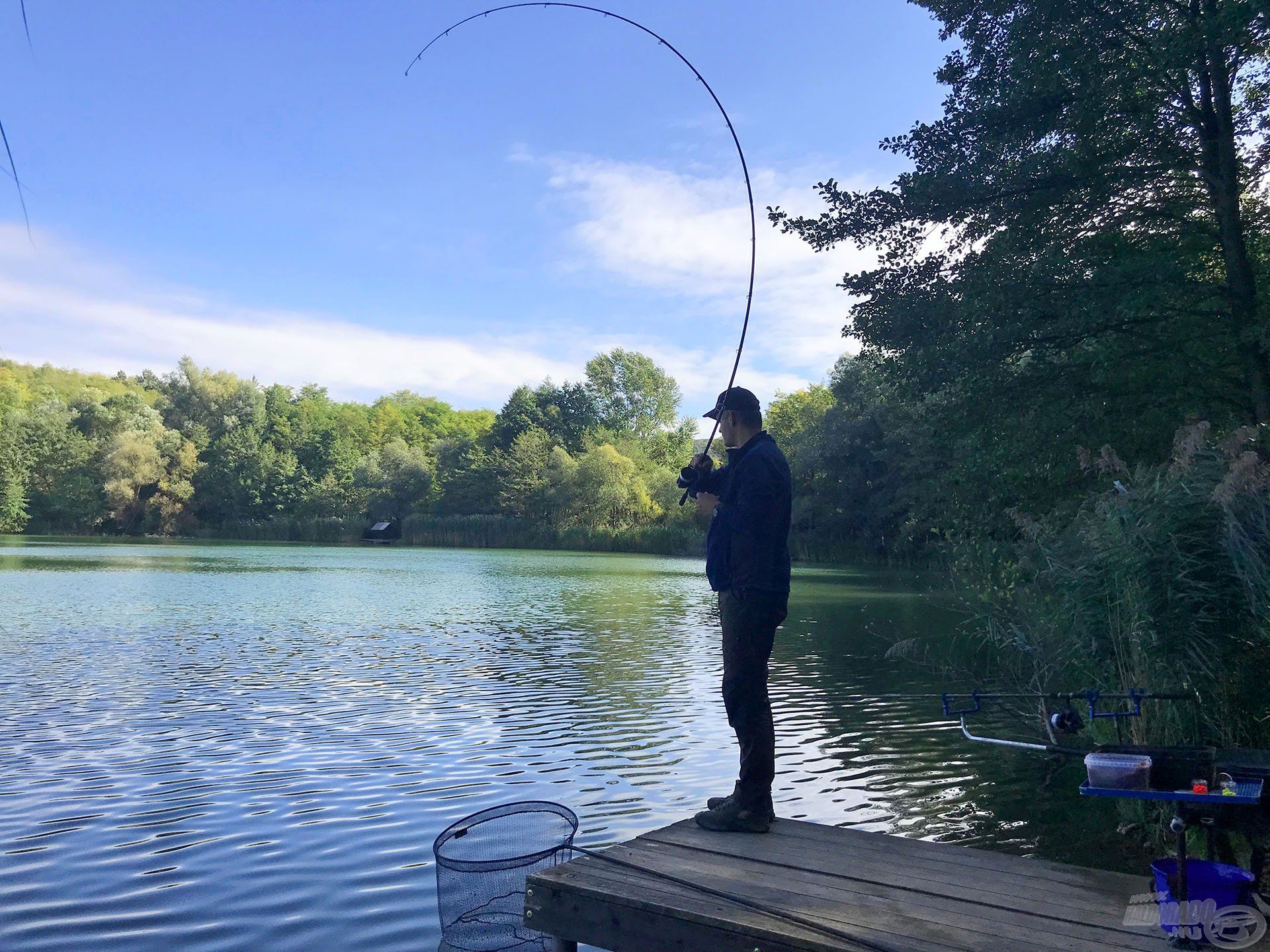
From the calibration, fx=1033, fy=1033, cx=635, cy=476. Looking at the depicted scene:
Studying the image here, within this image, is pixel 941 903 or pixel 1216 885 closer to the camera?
pixel 1216 885

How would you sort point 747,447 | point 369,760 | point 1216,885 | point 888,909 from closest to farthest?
point 1216,885
point 888,909
point 747,447
point 369,760

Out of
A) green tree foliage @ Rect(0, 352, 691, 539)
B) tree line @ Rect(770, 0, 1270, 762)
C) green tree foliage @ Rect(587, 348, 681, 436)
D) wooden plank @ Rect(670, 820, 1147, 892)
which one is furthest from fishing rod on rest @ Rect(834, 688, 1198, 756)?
green tree foliage @ Rect(587, 348, 681, 436)

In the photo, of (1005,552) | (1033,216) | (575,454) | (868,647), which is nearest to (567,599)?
(868,647)

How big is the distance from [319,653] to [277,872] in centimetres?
935

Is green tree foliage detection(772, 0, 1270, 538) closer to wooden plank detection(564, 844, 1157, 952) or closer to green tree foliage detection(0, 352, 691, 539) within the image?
wooden plank detection(564, 844, 1157, 952)

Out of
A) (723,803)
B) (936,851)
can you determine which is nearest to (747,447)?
(723,803)

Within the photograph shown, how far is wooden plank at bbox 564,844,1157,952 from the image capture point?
135 inches

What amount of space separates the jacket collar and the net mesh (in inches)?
70.0

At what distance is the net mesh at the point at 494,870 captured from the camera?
13.4 ft

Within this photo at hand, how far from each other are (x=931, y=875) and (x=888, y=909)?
1.63 feet

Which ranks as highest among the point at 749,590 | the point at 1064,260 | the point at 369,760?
the point at 1064,260

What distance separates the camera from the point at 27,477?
70562 millimetres

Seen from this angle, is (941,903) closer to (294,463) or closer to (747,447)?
(747,447)

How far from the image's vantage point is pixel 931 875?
415cm
